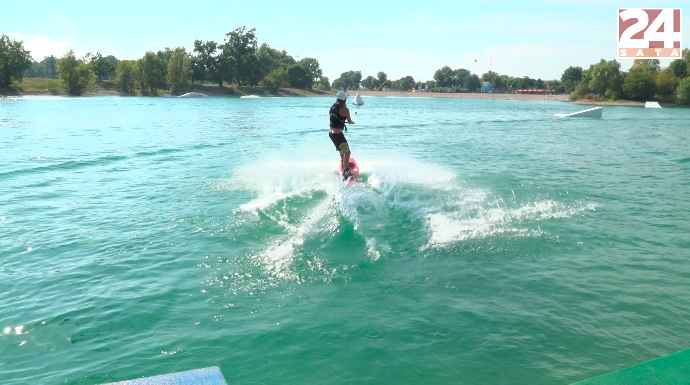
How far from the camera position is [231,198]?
14422 millimetres

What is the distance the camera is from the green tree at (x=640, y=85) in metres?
104

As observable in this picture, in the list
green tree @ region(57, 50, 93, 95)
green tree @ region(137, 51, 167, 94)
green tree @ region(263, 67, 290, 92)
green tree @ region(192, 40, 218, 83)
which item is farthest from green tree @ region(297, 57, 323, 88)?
green tree @ region(57, 50, 93, 95)

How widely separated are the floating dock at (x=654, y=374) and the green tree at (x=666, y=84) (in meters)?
118

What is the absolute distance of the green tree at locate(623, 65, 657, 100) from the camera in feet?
342

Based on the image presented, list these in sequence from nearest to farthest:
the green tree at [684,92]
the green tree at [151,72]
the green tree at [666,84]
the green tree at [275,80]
Answer: the green tree at [684,92] → the green tree at [666,84] → the green tree at [151,72] → the green tree at [275,80]

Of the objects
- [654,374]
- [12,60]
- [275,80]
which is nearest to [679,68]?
[275,80]

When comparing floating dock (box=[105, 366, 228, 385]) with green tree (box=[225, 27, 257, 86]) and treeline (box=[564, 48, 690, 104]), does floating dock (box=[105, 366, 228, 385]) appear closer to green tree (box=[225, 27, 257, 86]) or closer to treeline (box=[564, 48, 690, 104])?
treeline (box=[564, 48, 690, 104])

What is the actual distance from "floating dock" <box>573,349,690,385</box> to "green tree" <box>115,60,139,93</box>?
440 ft

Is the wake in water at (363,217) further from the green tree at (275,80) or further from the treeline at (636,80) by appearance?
the green tree at (275,80)

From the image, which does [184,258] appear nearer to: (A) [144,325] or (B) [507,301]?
(A) [144,325]

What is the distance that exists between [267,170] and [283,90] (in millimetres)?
148130

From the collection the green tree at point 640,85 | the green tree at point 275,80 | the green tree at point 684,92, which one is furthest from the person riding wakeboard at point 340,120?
the green tree at point 275,80

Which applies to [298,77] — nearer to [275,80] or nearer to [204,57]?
[275,80]

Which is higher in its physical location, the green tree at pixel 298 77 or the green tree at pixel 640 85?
the green tree at pixel 298 77
